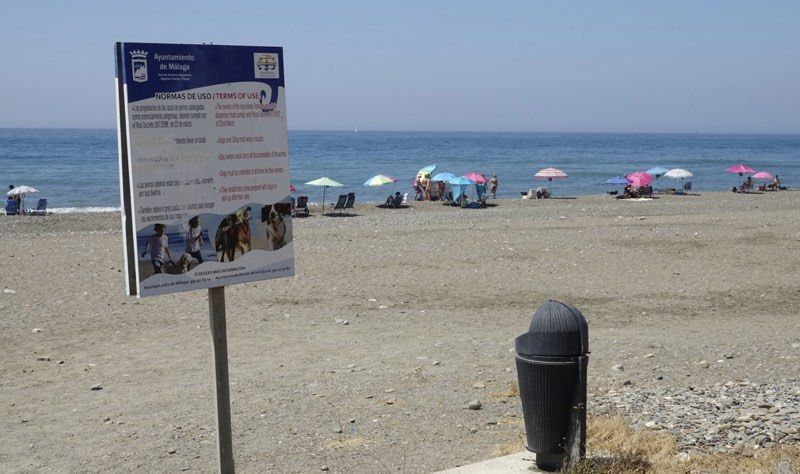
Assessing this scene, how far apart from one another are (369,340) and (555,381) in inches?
206

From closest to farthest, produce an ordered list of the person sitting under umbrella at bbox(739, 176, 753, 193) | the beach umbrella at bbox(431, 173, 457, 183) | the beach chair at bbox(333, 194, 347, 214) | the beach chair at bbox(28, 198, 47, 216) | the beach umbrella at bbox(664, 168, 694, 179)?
1. the beach chair at bbox(333, 194, 347, 214)
2. the beach chair at bbox(28, 198, 47, 216)
3. the beach umbrella at bbox(431, 173, 457, 183)
4. the person sitting under umbrella at bbox(739, 176, 753, 193)
5. the beach umbrella at bbox(664, 168, 694, 179)

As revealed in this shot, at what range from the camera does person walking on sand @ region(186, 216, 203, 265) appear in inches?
168

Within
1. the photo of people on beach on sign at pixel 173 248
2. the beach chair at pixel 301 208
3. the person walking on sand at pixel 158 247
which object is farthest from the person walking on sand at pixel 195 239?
the beach chair at pixel 301 208

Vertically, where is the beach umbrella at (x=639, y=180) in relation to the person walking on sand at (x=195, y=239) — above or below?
below

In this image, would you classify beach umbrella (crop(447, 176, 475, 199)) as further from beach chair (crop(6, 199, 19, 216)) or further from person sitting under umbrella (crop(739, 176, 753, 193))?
beach chair (crop(6, 199, 19, 216))

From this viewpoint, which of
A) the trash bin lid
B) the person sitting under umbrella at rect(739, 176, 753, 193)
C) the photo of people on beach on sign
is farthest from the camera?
the person sitting under umbrella at rect(739, 176, 753, 193)

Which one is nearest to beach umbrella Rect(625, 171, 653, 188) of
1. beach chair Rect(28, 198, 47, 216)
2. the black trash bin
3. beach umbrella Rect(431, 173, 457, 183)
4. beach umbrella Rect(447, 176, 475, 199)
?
beach umbrella Rect(447, 176, 475, 199)

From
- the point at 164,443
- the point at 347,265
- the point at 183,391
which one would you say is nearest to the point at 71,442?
the point at 164,443

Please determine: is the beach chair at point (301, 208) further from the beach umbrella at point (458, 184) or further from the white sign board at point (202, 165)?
the white sign board at point (202, 165)

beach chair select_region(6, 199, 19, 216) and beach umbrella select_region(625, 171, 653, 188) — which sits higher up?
beach umbrella select_region(625, 171, 653, 188)

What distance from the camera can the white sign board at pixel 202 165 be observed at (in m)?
4.05

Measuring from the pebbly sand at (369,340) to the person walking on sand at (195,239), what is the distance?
207 cm

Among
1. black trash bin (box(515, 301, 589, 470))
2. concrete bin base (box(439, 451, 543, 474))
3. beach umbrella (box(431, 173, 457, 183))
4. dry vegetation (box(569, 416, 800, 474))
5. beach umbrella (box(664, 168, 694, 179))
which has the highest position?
black trash bin (box(515, 301, 589, 470))

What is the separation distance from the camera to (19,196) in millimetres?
31109
